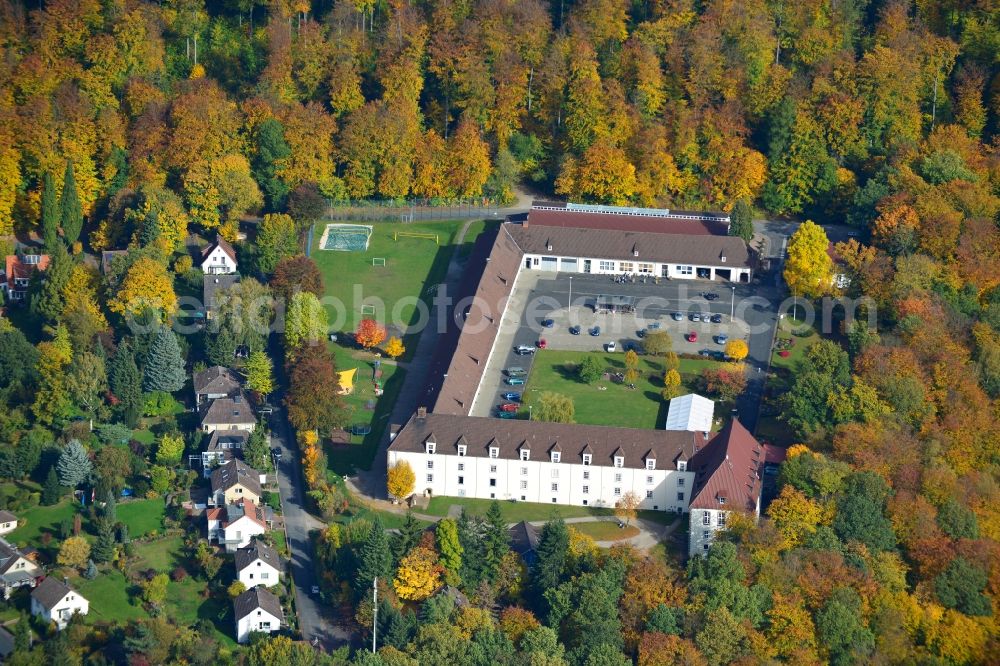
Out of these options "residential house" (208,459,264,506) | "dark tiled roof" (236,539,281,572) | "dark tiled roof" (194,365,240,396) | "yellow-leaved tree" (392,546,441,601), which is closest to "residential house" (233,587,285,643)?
"dark tiled roof" (236,539,281,572)

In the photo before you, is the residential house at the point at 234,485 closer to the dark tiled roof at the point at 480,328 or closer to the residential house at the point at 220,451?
the residential house at the point at 220,451

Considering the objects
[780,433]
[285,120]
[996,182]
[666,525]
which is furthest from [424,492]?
[996,182]

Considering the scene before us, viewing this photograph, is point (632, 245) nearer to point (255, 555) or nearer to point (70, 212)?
point (70, 212)

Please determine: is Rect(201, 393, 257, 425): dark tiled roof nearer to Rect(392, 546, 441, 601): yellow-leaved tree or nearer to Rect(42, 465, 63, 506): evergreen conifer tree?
Rect(42, 465, 63, 506): evergreen conifer tree

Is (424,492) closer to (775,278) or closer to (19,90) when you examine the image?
(775,278)

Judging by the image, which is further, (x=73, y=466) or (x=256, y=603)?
(x=73, y=466)

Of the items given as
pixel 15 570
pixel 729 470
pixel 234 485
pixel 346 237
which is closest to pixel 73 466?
pixel 15 570

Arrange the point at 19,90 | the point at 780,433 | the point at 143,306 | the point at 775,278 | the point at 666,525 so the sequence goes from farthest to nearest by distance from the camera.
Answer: the point at 19,90 → the point at 775,278 → the point at 143,306 → the point at 780,433 → the point at 666,525
